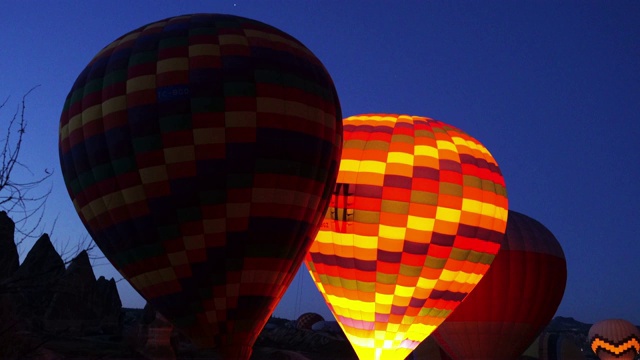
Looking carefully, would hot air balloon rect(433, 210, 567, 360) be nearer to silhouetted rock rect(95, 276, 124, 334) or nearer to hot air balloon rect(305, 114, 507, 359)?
hot air balloon rect(305, 114, 507, 359)

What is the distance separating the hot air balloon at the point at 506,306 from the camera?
23.7 m

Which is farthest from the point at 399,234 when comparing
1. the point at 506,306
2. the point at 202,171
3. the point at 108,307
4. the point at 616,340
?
the point at 616,340

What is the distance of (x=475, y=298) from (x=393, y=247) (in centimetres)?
806

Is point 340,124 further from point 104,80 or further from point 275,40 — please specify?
point 104,80

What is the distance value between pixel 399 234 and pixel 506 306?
28.6 ft

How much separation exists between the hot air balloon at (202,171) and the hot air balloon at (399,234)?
10.7ft

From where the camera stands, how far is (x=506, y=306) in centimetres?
2378

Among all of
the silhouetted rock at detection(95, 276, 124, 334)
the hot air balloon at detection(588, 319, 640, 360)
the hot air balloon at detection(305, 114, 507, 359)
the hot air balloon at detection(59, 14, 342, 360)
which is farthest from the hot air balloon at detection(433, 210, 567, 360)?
the hot air balloon at detection(588, 319, 640, 360)

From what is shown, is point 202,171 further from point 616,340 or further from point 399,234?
point 616,340

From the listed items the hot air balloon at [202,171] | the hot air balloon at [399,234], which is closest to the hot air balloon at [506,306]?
the hot air balloon at [399,234]

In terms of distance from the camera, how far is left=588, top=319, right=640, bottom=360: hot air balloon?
51.0m

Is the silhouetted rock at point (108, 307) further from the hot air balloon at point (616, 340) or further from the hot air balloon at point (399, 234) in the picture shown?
the hot air balloon at point (616, 340)

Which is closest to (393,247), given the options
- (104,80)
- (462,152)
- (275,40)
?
(462,152)

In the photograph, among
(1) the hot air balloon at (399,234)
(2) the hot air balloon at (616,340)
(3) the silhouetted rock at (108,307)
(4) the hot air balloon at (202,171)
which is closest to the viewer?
(4) the hot air balloon at (202,171)
